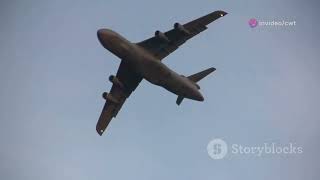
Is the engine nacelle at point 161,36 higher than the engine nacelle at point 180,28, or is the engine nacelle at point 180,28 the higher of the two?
the engine nacelle at point 180,28

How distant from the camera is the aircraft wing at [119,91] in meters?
15.7

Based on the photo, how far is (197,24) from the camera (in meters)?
14.2

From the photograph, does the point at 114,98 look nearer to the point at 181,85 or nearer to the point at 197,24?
the point at 181,85

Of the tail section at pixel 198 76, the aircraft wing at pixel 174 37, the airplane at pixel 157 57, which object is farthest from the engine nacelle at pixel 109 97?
the tail section at pixel 198 76

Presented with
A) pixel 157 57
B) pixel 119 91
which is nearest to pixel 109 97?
pixel 119 91

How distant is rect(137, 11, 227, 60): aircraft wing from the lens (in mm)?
14094

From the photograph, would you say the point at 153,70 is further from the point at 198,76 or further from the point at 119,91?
the point at 119,91

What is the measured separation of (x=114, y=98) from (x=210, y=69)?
134 inches

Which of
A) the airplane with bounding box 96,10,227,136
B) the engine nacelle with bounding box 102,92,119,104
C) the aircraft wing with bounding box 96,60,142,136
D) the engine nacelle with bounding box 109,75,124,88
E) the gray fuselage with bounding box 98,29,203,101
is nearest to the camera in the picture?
the airplane with bounding box 96,10,227,136

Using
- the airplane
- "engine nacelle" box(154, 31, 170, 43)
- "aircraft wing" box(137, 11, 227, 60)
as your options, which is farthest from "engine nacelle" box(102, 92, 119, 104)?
"engine nacelle" box(154, 31, 170, 43)

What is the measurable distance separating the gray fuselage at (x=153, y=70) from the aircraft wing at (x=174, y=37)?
0.75ft

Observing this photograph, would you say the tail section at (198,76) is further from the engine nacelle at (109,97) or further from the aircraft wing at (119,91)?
the engine nacelle at (109,97)

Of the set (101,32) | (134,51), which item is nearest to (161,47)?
(134,51)

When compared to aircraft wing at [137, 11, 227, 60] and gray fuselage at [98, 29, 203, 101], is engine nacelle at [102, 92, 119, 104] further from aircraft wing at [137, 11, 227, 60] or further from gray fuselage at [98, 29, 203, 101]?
aircraft wing at [137, 11, 227, 60]
